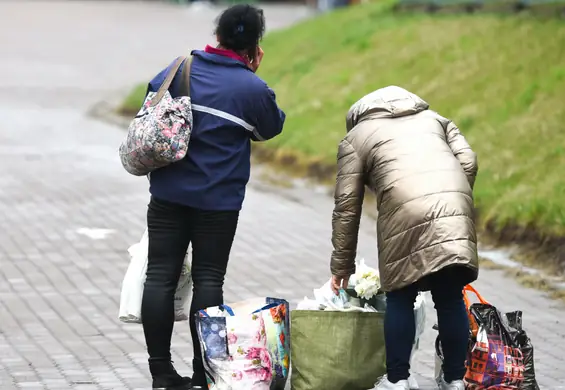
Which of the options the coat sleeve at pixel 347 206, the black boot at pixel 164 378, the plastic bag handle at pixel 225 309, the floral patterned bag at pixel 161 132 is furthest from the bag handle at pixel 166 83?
the black boot at pixel 164 378

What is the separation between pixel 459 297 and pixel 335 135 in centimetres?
705

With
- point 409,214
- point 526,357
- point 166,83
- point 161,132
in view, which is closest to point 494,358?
point 526,357

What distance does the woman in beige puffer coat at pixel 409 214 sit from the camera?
4.95 m

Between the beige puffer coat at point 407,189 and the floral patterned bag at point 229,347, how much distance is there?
48 centimetres

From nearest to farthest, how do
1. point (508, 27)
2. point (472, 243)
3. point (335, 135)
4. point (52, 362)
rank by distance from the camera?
1. point (472, 243)
2. point (52, 362)
3. point (335, 135)
4. point (508, 27)

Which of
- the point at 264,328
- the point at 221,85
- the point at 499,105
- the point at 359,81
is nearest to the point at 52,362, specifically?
the point at 264,328

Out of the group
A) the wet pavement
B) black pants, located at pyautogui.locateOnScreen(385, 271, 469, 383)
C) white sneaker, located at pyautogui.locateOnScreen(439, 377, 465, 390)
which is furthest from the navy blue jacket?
white sneaker, located at pyautogui.locateOnScreen(439, 377, 465, 390)

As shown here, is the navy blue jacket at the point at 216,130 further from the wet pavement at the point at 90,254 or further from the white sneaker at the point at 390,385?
the wet pavement at the point at 90,254

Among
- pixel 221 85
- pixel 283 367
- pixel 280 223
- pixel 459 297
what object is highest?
pixel 221 85

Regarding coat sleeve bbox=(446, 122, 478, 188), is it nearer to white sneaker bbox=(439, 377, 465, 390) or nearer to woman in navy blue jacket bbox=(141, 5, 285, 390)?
woman in navy blue jacket bbox=(141, 5, 285, 390)

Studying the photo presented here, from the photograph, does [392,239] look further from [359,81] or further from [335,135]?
[359,81]

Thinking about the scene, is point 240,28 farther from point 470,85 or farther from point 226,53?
point 470,85

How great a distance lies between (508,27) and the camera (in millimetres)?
13094

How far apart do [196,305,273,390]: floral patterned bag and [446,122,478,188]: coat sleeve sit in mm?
1156
